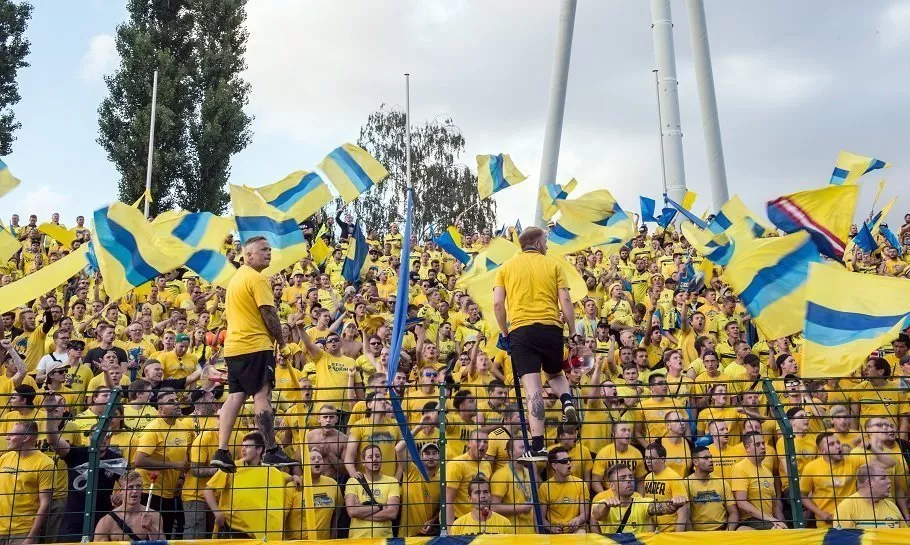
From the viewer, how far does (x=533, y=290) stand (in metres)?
7.93

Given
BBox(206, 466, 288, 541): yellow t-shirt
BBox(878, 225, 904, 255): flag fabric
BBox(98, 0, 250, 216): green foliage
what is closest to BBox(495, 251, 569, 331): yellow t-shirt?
BBox(206, 466, 288, 541): yellow t-shirt

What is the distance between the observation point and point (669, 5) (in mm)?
30312

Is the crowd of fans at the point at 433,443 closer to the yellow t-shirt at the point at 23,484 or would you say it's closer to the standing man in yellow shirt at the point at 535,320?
the yellow t-shirt at the point at 23,484

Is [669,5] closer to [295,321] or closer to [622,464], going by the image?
[295,321]

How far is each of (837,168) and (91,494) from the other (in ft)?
45.4

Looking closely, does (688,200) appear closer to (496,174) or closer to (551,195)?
(551,195)

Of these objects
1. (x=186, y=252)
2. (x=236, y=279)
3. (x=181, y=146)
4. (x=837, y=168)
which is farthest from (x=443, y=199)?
(x=236, y=279)

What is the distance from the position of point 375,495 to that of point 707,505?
328 cm

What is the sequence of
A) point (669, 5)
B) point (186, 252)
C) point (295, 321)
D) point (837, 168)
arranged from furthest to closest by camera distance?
point (669, 5), point (837, 168), point (295, 321), point (186, 252)

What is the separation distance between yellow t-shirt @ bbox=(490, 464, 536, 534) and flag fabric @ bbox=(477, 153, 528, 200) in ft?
31.7

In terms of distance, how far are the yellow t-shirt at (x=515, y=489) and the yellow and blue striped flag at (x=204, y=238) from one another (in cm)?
491

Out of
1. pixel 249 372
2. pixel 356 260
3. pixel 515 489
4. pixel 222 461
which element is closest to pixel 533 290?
pixel 515 489

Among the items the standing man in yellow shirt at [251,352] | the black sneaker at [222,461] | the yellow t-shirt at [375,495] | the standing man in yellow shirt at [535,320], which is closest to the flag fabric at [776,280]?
the standing man in yellow shirt at [535,320]

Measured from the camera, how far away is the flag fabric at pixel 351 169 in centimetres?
1320
